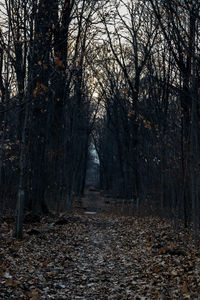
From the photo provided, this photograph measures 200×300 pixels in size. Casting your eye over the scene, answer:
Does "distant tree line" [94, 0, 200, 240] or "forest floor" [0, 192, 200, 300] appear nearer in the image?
"forest floor" [0, 192, 200, 300]

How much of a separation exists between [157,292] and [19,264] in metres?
3.49

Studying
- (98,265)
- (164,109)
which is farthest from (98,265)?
(164,109)

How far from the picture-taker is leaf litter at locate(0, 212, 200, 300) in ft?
20.6

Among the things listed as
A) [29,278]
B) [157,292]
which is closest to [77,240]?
[29,278]

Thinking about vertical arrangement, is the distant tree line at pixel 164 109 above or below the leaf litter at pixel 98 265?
above

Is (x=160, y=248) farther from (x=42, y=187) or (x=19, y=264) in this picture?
(x=42, y=187)

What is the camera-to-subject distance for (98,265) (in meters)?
8.85

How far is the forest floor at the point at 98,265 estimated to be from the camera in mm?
6270

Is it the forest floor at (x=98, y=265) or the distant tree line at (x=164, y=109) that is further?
the distant tree line at (x=164, y=109)

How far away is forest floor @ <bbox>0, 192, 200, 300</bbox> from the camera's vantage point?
247 inches

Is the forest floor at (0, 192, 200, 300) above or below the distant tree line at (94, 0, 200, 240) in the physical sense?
below

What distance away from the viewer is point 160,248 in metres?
9.61

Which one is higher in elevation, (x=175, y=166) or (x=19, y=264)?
(x=175, y=166)

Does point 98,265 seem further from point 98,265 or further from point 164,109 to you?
point 164,109
